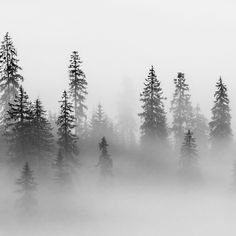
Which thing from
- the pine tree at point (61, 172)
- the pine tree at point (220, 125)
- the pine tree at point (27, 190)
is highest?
the pine tree at point (220, 125)

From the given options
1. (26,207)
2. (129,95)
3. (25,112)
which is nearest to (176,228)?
(26,207)

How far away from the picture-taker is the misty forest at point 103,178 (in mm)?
57938

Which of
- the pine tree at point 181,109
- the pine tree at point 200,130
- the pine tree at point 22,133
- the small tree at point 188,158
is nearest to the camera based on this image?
the pine tree at point 22,133

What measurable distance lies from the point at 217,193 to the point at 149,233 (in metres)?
11.7

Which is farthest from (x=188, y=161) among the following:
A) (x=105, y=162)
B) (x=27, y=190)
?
(x=27, y=190)

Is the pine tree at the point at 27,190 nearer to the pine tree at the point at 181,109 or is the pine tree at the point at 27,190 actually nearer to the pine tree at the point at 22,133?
the pine tree at the point at 22,133

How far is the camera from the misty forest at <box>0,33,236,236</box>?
190 feet

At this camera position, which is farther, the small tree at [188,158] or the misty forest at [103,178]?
the small tree at [188,158]

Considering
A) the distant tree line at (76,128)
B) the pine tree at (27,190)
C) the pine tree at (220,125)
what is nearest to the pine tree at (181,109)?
the distant tree line at (76,128)

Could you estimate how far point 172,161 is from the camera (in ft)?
244

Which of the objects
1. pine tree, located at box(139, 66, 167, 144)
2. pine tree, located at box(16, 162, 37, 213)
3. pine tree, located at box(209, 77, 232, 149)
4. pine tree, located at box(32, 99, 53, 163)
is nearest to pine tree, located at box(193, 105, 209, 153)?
pine tree, located at box(209, 77, 232, 149)

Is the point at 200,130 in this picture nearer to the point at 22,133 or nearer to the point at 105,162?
the point at 105,162

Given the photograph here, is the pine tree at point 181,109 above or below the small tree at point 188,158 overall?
above

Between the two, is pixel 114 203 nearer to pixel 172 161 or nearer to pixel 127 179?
pixel 127 179
